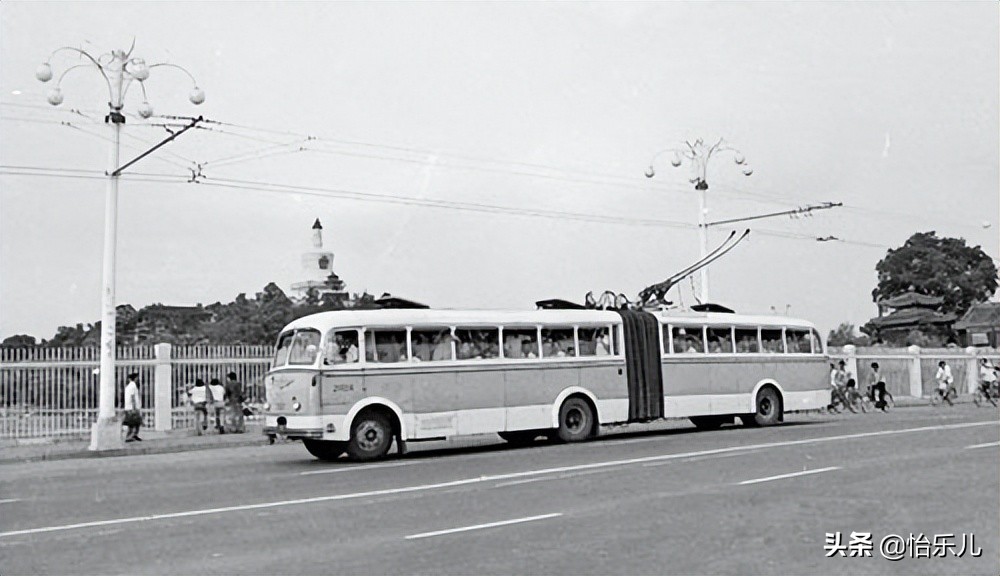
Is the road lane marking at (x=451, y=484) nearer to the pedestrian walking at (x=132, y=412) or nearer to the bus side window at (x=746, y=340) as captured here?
the bus side window at (x=746, y=340)

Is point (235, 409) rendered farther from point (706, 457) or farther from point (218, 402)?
point (706, 457)

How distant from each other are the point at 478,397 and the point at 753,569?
1289cm

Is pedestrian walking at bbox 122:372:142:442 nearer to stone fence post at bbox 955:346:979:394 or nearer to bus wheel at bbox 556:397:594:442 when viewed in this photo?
bus wheel at bbox 556:397:594:442

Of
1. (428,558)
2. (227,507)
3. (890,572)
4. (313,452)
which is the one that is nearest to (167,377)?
(313,452)

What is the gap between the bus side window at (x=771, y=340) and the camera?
26.3m

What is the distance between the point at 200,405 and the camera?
88.1 feet

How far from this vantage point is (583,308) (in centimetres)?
2355

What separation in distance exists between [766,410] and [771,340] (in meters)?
1.63

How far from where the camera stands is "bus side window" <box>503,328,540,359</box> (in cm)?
2166

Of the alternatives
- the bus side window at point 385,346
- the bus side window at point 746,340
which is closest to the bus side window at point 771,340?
the bus side window at point 746,340

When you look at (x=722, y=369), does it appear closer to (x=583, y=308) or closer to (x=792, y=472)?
(x=583, y=308)

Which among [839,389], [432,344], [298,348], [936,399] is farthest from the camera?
[936,399]

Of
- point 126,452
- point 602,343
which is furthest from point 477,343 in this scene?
point 126,452

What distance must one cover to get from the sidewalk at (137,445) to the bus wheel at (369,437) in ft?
21.2
